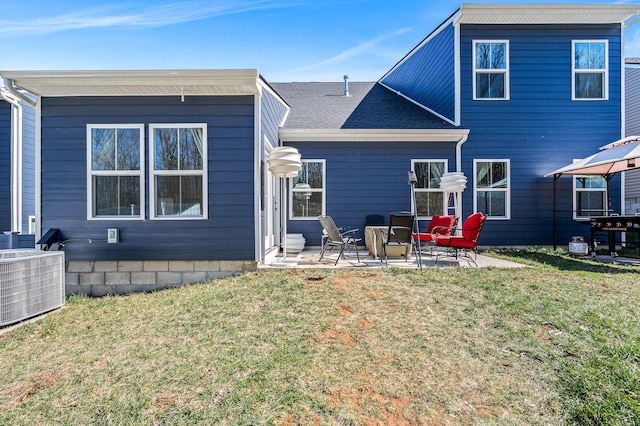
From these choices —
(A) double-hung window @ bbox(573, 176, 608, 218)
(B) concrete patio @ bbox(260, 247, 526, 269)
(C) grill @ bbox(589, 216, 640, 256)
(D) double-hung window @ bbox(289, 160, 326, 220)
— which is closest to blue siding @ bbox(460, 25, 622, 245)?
(A) double-hung window @ bbox(573, 176, 608, 218)

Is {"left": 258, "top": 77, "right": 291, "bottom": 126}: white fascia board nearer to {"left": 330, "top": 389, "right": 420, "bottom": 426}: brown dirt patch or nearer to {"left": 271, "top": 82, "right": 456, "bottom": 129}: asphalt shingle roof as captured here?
{"left": 271, "top": 82, "right": 456, "bottom": 129}: asphalt shingle roof

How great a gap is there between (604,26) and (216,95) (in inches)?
378

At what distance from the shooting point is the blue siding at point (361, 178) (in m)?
7.42

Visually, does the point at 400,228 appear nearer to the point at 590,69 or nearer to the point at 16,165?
the point at 590,69

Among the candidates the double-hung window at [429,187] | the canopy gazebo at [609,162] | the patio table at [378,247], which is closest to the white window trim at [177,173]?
the patio table at [378,247]

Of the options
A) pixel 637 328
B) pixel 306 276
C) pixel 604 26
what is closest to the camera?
pixel 637 328

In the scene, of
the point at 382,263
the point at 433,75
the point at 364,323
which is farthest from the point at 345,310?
the point at 433,75

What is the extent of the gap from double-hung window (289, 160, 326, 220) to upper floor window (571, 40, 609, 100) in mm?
6774

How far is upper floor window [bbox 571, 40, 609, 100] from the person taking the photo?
7.62 meters

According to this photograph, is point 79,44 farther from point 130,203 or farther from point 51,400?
point 51,400

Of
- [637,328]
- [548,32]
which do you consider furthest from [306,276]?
[548,32]

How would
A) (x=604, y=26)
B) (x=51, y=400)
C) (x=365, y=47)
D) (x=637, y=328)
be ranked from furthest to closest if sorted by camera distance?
(x=365, y=47), (x=604, y=26), (x=637, y=328), (x=51, y=400)

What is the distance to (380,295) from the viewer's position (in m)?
3.72

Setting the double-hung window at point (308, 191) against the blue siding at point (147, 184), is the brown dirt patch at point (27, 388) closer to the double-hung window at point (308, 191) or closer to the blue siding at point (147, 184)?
the blue siding at point (147, 184)
